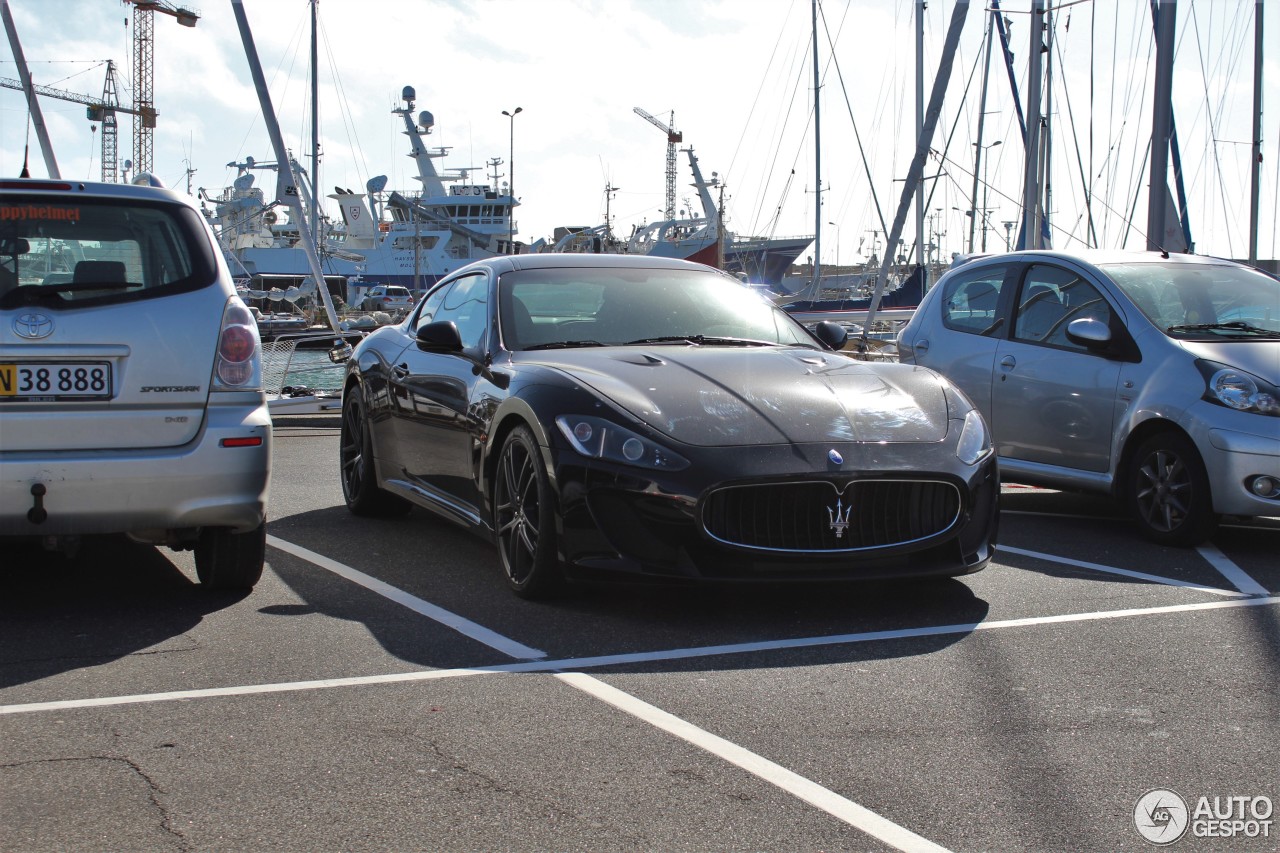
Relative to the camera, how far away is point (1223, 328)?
7059mm

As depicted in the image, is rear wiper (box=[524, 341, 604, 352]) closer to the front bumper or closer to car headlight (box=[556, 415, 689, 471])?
car headlight (box=[556, 415, 689, 471])

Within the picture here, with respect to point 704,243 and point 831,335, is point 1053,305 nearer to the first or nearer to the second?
point 831,335

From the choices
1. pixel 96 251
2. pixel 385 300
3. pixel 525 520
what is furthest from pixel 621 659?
pixel 385 300

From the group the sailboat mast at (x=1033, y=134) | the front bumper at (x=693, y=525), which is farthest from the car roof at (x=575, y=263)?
the sailboat mast at (x=1033, y=134)

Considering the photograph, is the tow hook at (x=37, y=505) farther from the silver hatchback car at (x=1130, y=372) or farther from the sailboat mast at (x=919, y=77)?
the sailboat mast at (x=919, y=77)

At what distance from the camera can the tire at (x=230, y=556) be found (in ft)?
17.1

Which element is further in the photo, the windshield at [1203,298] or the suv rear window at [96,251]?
the windshield at [1203,298]

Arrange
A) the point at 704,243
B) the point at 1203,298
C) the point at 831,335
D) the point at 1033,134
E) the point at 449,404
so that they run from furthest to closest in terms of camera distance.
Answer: the point at 704,243 → the point at 1033,134 → the point at 1203,298 → the point at 831,335 → the point at 449,404

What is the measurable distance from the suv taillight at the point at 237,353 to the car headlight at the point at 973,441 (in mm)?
2712

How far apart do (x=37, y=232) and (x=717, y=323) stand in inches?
115

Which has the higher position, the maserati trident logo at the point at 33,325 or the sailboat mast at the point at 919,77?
the sailboat mast at the point at 919,77

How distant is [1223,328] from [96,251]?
18.3ft

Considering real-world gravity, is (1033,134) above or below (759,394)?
above

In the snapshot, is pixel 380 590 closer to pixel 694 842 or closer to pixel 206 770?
pixel 206 770
